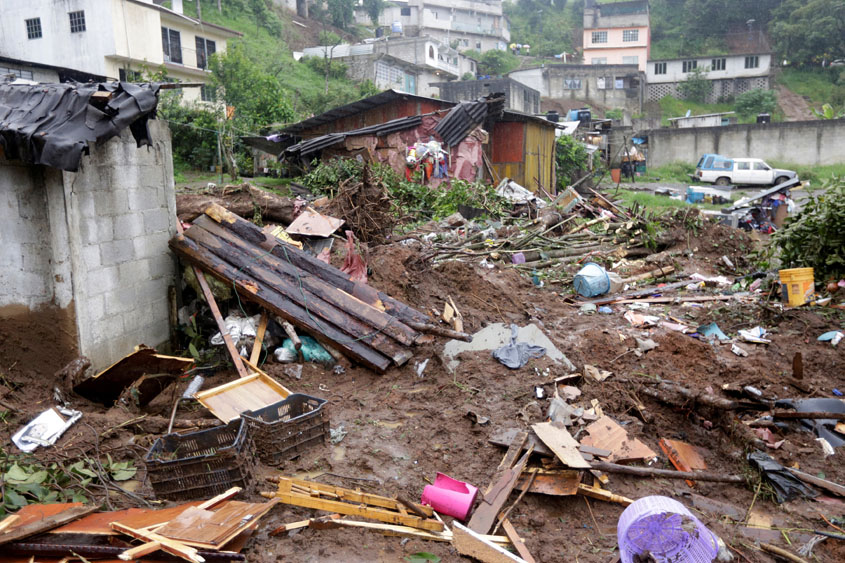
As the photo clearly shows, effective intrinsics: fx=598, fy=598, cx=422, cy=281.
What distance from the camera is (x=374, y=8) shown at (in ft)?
173

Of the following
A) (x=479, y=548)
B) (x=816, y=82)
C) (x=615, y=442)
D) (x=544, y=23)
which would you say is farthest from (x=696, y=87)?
(x=479, y=548)

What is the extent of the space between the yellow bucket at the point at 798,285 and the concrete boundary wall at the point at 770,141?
2505cm

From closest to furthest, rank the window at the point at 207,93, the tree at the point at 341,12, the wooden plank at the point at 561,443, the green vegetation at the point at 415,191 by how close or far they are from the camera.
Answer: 1. the wooden plank at the point at 561,443
2. the green vegetation at the point at 415,191
3. the window at the point at 207,93
4. the tree at the point at 341,12

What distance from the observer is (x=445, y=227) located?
12.9 m

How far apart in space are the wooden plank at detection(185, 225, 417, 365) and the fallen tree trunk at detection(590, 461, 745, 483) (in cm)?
243

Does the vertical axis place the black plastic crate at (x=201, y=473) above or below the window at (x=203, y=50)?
below

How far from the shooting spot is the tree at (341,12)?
4816 centimetres

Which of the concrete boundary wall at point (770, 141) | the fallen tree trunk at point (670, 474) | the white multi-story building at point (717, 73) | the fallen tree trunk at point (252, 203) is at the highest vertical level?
the white multi-story building at point (717, 73)

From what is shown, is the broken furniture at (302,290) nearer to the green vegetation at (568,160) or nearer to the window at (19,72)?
the window at (19,72)

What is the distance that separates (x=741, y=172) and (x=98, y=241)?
27.3 meters

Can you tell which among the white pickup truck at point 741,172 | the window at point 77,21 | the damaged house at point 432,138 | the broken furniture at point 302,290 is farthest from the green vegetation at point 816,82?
the broken furniture at point 302,290

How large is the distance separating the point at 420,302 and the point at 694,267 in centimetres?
664

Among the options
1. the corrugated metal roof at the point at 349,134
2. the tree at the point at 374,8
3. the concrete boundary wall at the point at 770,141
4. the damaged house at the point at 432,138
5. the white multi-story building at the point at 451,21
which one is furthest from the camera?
the white multi-story building at the point at 451,21

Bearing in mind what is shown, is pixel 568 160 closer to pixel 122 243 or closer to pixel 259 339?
pixel 259 339
